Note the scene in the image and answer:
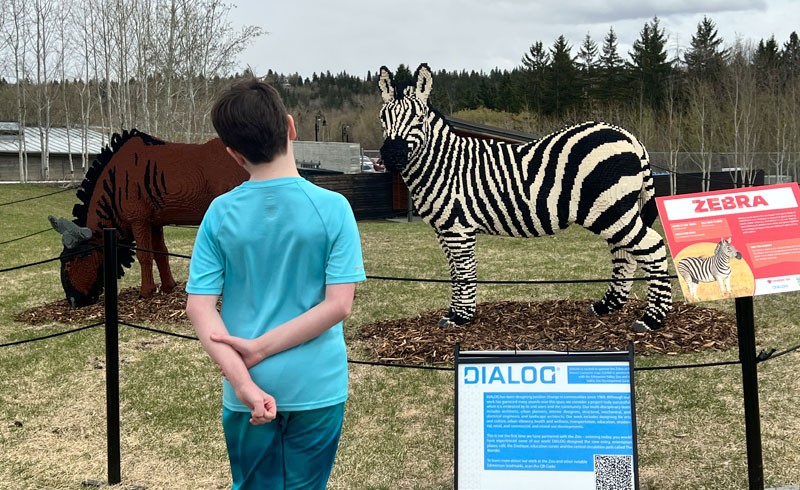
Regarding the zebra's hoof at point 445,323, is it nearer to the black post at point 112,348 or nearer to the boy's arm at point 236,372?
the black post at point 112,348

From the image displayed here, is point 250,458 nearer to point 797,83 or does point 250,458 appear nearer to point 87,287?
point 87,287

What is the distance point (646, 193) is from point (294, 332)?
560 cm

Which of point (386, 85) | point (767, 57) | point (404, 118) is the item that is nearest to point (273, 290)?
point (404, 118)

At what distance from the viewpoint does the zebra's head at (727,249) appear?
11.5 ft

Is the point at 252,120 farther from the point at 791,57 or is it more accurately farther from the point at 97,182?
the point at 791,57

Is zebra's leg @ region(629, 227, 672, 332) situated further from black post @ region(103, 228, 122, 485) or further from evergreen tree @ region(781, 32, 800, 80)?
evergreen tree @ region(781, 32, 800, 80)

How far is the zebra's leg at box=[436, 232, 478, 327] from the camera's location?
22.5ft

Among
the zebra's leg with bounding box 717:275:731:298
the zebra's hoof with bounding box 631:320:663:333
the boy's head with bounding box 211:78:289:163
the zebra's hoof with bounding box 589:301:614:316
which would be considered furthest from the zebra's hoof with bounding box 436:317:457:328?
the boy's head with bounding box 211:78:289:163

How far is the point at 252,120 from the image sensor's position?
6.27ft

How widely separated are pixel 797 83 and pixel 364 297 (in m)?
20.3

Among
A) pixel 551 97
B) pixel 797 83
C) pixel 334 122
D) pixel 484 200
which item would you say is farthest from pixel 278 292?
pixel 334 122

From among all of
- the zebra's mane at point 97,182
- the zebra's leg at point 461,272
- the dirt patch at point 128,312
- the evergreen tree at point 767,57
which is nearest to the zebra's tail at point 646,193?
the zebra's leg at point 461,272

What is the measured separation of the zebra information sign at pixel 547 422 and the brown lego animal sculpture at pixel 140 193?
5.79 m

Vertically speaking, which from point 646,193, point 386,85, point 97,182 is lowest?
point 646,193
